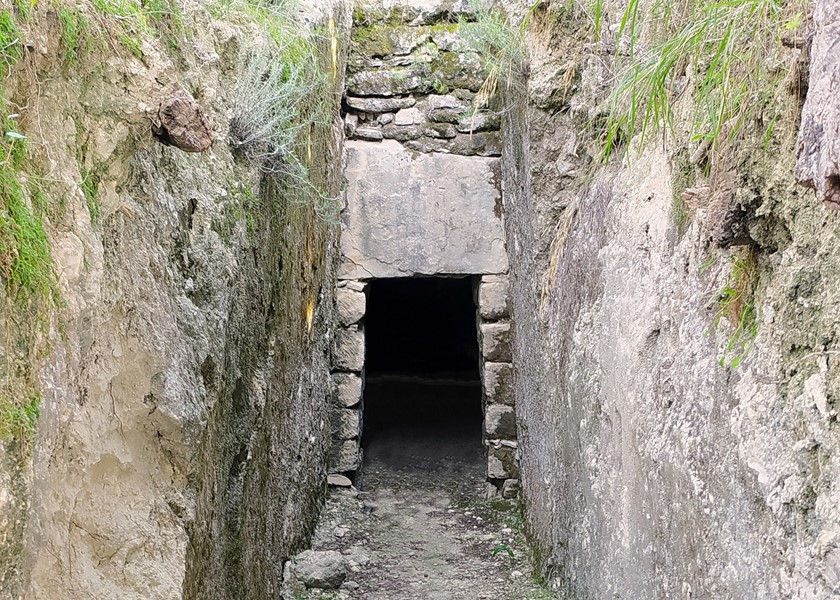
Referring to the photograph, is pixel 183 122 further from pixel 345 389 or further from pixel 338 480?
pixel 338 480

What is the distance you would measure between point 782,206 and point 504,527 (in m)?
3.44

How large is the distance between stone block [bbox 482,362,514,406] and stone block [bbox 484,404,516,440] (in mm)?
47

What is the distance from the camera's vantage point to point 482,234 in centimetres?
494

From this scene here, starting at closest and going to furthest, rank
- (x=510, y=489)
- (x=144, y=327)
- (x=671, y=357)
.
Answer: (x=144, y=327) < (x=671, y=357) < (x=510, y=489)

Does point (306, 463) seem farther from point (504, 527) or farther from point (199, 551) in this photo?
point (199, 551)

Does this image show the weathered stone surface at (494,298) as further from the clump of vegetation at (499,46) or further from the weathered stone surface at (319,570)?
the weathered stone surface at (319,570)

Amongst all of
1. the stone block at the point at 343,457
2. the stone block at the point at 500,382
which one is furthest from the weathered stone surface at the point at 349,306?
the stone block at the point at 500,382

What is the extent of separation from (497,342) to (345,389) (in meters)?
1.08

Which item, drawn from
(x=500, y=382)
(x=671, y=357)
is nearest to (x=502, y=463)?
(x=500, y=382)

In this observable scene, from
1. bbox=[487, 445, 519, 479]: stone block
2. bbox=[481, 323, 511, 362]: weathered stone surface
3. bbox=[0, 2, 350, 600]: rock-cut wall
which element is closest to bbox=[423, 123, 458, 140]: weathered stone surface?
bbox=[481, 323, 511, 362]: weathered stone surface

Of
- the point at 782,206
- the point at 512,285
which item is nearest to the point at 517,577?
the point at 512,285

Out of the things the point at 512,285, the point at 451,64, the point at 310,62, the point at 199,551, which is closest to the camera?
the point at 199,551

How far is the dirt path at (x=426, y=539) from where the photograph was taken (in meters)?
3.64

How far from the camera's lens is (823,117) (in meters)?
1.09
